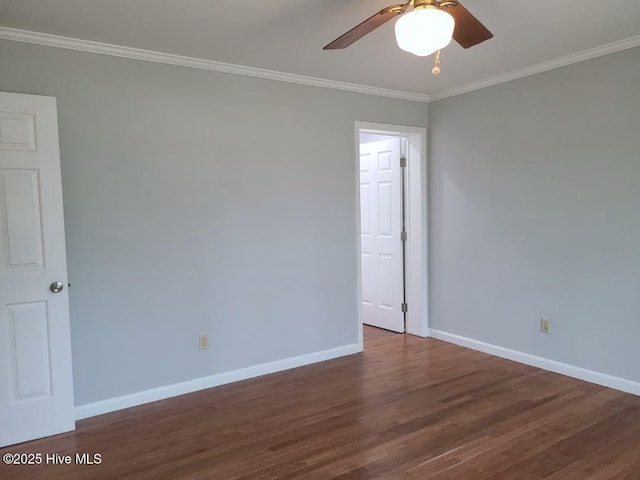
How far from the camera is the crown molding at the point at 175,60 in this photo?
2.77m

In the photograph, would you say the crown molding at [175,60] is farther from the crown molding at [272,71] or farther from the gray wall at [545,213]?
the gray wall at [545,213]

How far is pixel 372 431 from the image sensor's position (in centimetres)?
277

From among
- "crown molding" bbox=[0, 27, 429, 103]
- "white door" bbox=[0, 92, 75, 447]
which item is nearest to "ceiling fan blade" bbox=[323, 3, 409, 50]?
"crown molding" bbox=[0, 27, 429, 103]

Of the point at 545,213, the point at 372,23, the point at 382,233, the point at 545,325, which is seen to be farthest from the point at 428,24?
the point at 382,233

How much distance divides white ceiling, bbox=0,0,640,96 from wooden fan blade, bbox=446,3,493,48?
390 millimetres

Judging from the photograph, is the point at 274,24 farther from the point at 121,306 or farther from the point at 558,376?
the point at 558,376

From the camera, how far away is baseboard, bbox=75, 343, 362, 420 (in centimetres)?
308

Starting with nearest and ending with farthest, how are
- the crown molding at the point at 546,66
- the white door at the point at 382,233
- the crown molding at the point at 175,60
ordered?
the crown molding at the point at 175,60, the crown molding at the point at 546,66, the white door at the point at 382,233

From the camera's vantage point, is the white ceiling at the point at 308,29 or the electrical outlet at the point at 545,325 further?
the electrical outlet at the point at 545,325

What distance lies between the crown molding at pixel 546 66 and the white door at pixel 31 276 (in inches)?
132

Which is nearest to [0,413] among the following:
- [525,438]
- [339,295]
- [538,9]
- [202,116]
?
[202,116]

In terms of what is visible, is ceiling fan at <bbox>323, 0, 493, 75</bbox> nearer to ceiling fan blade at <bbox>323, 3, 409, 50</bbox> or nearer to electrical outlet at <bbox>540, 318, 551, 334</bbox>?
ceiling fan blade at <bbox>323, 3, 409, 50</bbox>

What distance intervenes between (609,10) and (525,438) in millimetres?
2509

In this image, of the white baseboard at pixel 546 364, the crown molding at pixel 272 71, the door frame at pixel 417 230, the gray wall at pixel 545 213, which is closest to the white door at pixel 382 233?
the door frame at pixel 417 230
